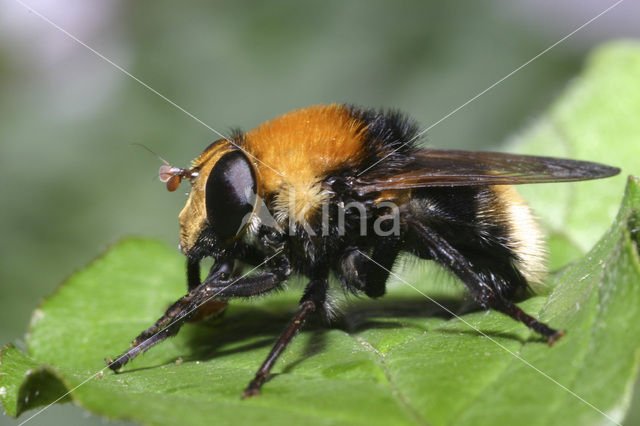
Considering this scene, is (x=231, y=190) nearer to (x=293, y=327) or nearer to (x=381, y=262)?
(x=293, y=327)

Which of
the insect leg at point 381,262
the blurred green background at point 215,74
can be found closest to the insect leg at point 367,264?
the insect leg at point 381,262

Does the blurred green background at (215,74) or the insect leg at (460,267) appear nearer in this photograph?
the insect leg at (460,267)

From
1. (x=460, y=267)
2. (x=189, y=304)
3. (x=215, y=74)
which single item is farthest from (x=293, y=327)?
(x=215, y=74)

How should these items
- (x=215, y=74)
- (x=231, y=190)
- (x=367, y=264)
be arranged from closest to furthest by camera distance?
(x=231, y=190) → (x=367, y=264) → (x=215, y=74)

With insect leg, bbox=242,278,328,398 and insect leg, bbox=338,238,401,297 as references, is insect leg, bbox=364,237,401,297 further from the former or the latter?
insect leg, bbox=242,278,328,398

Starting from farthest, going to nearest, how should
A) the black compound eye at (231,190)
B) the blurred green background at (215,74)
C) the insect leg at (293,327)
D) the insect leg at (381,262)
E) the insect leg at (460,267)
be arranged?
1. the blurred green background at (215,74)
2. the insect leg at (381,262)
3. the black compound eye at (231,190)
4. the insect leg at (460,267)
5. the insect leg at (293,327)

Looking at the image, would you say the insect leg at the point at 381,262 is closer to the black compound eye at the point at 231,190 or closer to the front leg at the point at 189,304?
the front leg at the point at 189,304
